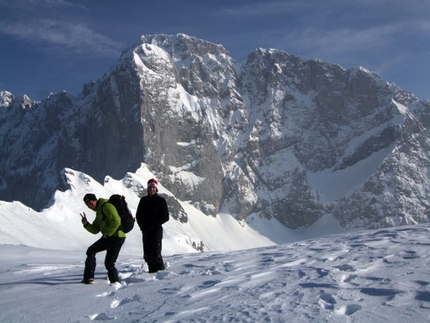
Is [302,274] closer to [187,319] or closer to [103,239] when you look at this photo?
[187,319]

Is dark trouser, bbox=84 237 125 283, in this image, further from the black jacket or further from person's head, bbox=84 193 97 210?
the black jacket

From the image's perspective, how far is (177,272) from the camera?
37.6 feet

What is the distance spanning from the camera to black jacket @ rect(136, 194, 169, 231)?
39.0ft

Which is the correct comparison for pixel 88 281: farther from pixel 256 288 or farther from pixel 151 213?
pixel 256 288

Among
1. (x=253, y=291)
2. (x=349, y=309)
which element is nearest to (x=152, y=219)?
(x=253, y=291)

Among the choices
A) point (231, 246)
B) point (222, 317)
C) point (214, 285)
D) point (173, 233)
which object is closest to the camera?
point (222, 317)

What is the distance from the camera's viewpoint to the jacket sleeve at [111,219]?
1064cm

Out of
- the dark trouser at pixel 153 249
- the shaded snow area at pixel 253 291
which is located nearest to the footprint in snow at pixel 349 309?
the shaded snow area at pixel 253 291

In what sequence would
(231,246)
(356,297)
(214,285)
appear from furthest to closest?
(231,246) < (214,285) < (356,297)

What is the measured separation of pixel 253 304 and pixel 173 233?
5284 inches

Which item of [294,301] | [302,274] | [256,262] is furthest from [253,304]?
[256,262]

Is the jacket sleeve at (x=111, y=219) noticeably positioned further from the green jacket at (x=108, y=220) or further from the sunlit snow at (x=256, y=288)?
the sunlit snow at (x=256, y=288)

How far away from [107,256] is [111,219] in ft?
2.39

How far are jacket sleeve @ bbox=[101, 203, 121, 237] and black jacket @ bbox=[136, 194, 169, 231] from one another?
1.21 m
